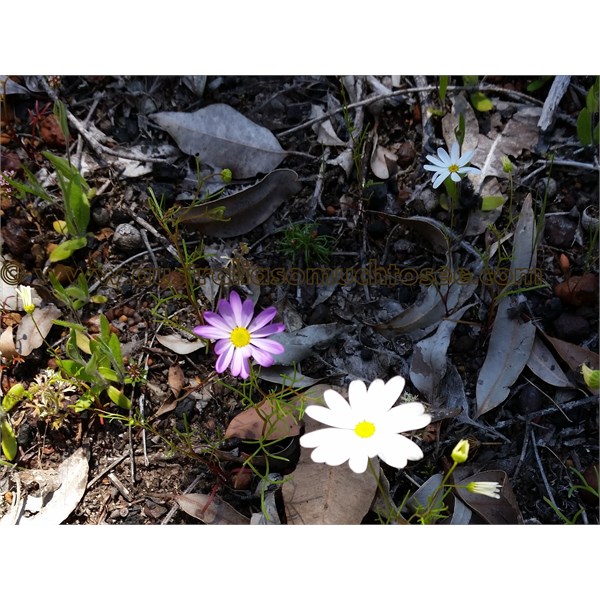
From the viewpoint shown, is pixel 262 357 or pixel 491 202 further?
pixel 491 202

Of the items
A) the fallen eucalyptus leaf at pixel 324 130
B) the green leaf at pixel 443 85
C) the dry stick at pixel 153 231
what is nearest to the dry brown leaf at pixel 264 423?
the dry stick at pixel 153 231

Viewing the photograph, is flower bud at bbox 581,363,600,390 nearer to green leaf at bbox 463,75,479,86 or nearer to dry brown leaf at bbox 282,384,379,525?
dry brown leaf at bbox 282,384,379,525

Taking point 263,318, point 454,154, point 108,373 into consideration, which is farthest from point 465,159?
point 108,373

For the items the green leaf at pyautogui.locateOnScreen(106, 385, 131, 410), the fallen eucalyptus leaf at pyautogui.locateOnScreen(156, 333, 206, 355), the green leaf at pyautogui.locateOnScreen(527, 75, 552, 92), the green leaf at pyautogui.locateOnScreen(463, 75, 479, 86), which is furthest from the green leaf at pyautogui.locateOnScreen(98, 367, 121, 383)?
the green leaf at pyautogui.locateOnScreen(527, 75, 552, 92)

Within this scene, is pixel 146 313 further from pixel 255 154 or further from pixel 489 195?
pixel 489 195

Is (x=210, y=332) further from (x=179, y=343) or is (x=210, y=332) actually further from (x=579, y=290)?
(x=579, y=290)
